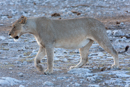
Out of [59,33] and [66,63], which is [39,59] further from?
[66,63]

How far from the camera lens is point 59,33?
7.78 m

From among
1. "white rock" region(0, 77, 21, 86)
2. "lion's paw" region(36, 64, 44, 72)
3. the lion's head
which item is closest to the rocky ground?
"white rock" region(0, 77, 21, 86)

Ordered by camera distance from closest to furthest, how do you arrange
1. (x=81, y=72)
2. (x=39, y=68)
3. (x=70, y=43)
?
(x=81, y=72), (x=39, y=68), (x=70, y=43)

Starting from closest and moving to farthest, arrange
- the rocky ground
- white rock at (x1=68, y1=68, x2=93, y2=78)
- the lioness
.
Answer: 1. the rocky ground
2. white rock at (x1=68, y1=68, x2=93, y2=78)
3. the lioness

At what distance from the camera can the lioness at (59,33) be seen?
24.8ft

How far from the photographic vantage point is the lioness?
757cm

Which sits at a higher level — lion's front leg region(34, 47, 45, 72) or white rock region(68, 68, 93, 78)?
lion's front leg region(34, 47, 45, 72)

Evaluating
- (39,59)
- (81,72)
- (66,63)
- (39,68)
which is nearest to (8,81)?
(39,68)

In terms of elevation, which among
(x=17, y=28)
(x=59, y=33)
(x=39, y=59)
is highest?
(x=17, y=28)

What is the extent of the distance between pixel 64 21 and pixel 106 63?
5.56ft

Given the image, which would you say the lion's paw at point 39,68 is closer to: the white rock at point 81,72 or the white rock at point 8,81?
the white rock at point 81,72

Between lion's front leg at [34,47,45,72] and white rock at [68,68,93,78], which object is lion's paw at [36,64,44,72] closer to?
lion's front leg at [34,47,45,72]

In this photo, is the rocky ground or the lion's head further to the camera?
the lion's head

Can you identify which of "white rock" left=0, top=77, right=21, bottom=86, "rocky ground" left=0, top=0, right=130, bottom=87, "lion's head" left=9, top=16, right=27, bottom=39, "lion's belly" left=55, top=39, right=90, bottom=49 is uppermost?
"lion's head" left=9, top=16, right=27, bottom=39
